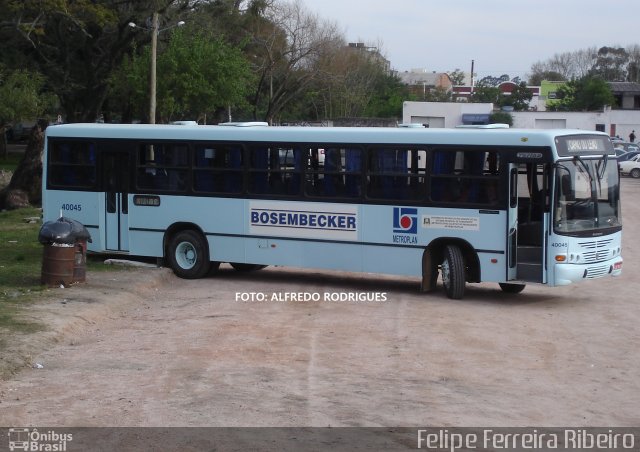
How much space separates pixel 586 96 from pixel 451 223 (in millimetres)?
79491

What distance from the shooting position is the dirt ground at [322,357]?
909cm

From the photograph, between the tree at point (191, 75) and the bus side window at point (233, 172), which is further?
the tree at point (191, 75)

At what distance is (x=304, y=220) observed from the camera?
1720 cm

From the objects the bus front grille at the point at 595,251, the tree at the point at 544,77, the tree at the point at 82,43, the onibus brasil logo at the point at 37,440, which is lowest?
the onibus brasil logo at the point at 37,440

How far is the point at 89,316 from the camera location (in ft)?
45.4

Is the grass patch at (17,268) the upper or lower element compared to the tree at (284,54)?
lower

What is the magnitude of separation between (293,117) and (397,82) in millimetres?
24898

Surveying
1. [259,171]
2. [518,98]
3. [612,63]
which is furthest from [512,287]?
[612,63]

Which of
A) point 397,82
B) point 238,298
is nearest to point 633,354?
point 238,298

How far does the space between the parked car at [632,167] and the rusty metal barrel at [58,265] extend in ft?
161

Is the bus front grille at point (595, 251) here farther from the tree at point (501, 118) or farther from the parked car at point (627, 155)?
the tree at point (501, 118)

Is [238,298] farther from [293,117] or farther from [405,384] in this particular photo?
[293,117]

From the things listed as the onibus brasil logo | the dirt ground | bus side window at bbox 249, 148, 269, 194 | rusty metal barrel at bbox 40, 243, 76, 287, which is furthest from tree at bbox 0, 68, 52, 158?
the onibus brasil logo

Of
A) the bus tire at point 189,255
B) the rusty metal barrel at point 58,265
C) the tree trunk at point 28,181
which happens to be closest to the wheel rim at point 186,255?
the bus tire at point 189,255
